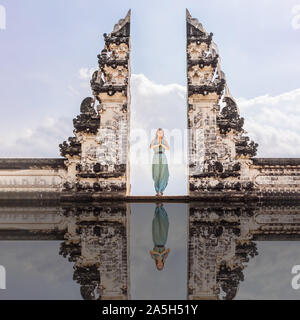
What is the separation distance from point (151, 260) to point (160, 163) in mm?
7543

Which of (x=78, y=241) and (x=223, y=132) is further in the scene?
(x=223, y=132)

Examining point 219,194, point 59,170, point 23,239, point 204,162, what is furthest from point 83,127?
point 23,239

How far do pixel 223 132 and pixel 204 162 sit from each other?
116 cm

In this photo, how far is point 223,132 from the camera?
10898mm

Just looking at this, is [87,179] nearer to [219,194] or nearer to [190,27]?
[219,194]

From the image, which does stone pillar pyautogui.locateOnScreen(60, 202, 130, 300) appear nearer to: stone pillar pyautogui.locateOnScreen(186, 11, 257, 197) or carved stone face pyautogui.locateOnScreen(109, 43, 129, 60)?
stone pillar pyautogui.locateOnScreen(186, 11, 257, 197)

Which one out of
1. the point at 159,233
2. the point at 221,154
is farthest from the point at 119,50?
the point at 159,233

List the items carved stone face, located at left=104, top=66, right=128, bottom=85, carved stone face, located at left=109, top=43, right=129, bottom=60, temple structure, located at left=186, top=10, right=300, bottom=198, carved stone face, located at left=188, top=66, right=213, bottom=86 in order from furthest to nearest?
carved stone face, located at left=109, top=43, right=129, bottom=60 < carved stone face, located at left=104, top=66, right=128, bottom=85 < carved stone face, located at left=188, top=66, right=213, bottom=86 < temple structure, located at left=186, top=10, right=300, bottom=198

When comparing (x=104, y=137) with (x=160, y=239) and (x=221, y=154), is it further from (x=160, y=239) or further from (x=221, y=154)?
(x=160, y=239)

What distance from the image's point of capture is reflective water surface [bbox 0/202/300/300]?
2.60 m

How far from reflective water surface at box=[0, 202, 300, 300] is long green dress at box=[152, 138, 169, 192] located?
17.6 feet

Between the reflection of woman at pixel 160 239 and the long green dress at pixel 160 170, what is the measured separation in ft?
14.8

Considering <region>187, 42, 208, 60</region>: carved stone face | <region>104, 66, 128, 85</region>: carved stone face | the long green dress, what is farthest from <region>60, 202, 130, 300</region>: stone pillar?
<region>187, 42, 208, 60</region>: carved stone face

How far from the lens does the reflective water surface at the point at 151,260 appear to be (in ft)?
8.54
